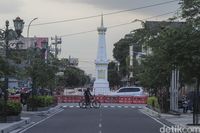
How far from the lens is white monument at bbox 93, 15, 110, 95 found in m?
93.8

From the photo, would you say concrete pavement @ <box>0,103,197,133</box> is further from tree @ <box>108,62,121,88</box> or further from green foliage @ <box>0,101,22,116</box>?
tree @ <box>108,62,121,88</box>

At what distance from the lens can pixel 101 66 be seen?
9650 cm

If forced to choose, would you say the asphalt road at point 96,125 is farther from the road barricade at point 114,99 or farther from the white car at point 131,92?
the white car at point 131,92

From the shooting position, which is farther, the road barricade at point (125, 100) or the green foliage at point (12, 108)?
the road barricade at point (125, 100)

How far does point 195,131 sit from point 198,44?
4248mm

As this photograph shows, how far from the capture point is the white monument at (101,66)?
93.8 meters

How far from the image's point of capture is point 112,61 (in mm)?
183500

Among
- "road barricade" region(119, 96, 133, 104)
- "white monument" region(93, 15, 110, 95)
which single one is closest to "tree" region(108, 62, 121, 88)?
"white monument" region(93, 15, 110, 95)

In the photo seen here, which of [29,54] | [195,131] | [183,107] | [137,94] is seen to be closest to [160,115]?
[183,107]

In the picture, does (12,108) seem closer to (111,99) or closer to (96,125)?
(96,125)

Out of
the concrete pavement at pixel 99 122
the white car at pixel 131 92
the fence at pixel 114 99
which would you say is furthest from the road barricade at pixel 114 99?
the concrete pavement at pixel 99 122

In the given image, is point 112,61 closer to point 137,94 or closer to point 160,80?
point 137,94

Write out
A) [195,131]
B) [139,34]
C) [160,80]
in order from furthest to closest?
1. [160,80]
2. [139,34]
3. [195,131]

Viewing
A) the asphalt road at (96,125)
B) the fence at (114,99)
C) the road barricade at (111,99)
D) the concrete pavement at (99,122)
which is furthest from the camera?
the road barricade at (111,99)
